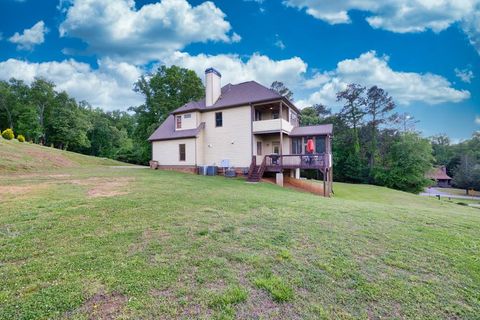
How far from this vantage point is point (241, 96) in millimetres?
18438

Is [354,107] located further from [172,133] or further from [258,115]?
[172,133]

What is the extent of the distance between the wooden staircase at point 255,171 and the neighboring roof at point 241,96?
4573 mm

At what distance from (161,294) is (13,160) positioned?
736 inches

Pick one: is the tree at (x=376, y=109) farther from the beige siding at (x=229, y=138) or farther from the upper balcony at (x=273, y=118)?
the beige siding at (x=229, y=138)

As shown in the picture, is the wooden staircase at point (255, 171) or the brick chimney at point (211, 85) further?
the brick chimney at point (211, 85)

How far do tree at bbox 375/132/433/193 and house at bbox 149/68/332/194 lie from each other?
1760 cm

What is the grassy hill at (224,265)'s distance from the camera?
2559 mm

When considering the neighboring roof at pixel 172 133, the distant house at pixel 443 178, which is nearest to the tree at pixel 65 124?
the neighboring roof at pixel 172 133

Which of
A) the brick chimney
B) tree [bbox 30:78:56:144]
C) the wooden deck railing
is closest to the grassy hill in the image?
the wooden deck railing

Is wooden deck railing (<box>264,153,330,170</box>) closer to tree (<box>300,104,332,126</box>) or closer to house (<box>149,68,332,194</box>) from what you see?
house (<box>149,68,332,194</box>)

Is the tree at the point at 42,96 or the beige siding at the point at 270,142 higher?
the tree at the point at 42,96

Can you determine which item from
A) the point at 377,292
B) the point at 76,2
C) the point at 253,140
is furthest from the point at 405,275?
the point at 76,2

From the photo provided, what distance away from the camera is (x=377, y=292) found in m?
2.95

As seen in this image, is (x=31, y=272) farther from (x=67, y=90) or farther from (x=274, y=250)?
(x=67, y=90)
